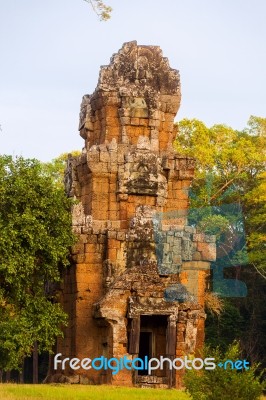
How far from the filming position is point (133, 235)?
90.5ft

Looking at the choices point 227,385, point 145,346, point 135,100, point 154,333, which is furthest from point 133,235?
point 227,385

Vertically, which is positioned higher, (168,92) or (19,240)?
(168,92)

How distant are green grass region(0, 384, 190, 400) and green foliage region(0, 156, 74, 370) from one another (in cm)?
297

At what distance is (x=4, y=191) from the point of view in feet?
87.3

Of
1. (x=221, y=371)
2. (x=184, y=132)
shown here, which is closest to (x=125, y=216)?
(x=221, y=371)

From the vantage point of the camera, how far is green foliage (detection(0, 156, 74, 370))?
2594 cm

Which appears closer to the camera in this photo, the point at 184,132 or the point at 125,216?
the point at 125,216

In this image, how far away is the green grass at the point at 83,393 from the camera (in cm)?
2083

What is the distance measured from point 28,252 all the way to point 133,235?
3.07 m

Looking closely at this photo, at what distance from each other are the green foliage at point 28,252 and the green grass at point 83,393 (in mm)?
2974

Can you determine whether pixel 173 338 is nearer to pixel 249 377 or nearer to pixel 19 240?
pixel 19 240

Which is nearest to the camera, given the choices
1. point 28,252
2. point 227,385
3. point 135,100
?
point 227,385

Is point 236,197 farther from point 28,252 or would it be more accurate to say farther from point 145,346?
point 28,252

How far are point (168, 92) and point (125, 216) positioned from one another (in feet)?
13.8
